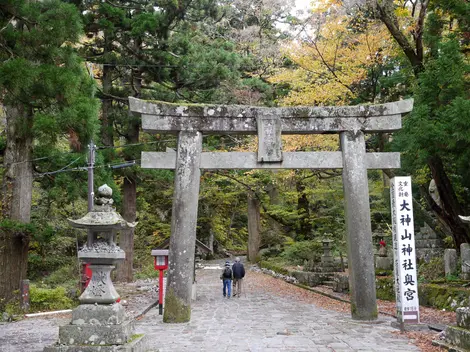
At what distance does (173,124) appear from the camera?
1109 centimetres

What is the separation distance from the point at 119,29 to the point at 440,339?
15677mm

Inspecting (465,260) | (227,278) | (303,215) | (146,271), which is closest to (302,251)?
(303,215)

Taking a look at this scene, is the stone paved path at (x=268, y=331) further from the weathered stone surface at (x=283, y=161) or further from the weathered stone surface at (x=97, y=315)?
the weathered stone surface at (x=283, y=161)

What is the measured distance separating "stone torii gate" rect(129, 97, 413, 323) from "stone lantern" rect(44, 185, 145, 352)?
3.28 meters

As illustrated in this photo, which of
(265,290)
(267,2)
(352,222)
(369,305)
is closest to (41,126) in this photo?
(352,222)

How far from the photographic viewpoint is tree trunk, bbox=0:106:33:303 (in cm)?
1264

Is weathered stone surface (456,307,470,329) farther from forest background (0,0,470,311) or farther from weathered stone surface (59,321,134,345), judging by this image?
forest background (0,0,470,311)

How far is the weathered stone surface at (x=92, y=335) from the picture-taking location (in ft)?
21.7

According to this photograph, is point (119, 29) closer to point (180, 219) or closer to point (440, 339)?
point (180, 219)

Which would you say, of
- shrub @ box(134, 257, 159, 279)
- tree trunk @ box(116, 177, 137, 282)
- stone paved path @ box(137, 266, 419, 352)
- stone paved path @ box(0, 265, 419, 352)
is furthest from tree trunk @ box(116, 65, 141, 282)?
stone paved path @ box(137, 266, 419, 352)

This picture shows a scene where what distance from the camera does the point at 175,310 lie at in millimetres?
10422

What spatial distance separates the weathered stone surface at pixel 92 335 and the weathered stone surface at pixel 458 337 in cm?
497

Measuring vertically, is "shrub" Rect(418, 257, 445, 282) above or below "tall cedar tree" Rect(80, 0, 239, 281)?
below

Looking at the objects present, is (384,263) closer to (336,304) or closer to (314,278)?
(314,278)
